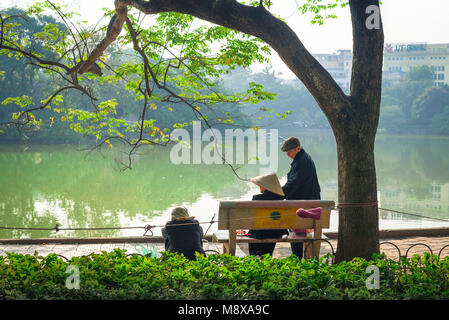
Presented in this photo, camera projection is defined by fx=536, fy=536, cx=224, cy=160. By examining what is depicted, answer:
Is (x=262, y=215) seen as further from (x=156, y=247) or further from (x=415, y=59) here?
(x=415, y=59)

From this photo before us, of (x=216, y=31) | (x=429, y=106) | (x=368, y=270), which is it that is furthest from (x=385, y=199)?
(x=429, y=106)

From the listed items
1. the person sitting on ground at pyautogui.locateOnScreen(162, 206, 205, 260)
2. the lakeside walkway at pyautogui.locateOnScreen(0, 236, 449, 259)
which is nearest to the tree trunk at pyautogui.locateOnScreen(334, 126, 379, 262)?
the person sitting on ground at pyautogui.locateOnScreen(162, 206, 205, 260)

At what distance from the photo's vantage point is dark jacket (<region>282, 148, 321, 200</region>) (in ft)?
17.9

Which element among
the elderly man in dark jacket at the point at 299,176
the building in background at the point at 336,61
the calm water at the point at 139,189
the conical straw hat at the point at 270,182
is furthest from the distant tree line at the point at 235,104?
the conical straw hat at the point at 270,182

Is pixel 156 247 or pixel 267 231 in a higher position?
pixel 267 231

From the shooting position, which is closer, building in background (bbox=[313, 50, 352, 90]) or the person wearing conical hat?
the person wearing conical hat

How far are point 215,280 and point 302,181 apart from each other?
228 cm

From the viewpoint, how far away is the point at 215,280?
346 centimetres

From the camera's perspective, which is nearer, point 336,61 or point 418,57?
point 418,57

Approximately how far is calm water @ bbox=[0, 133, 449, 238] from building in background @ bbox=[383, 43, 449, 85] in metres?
73.4

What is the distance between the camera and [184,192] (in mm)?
17812

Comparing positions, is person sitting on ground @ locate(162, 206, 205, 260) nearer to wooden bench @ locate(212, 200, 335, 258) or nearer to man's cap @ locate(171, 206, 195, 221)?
man's cap @ locate(171, 206, 195, 221)

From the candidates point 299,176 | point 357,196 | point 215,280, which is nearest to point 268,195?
point 299,176

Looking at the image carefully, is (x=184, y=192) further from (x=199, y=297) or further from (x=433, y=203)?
(x=199, y=297)
